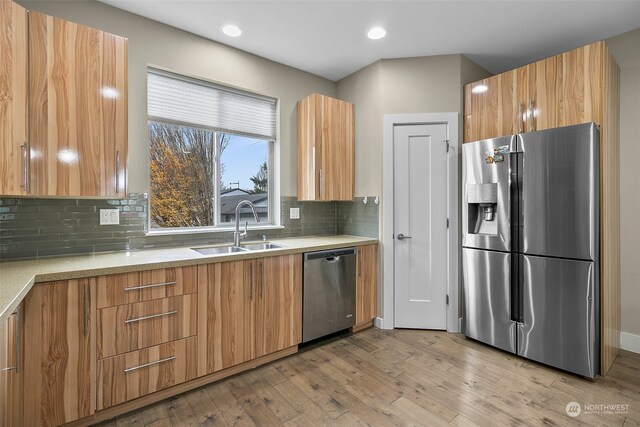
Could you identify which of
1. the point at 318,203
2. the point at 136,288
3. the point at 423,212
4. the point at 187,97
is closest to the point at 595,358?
the point at 423,212

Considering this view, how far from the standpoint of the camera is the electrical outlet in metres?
2.23

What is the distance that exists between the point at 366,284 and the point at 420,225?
824 millimetres

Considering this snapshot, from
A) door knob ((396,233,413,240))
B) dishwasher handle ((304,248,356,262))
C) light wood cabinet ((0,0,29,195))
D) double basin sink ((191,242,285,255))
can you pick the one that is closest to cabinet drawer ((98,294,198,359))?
double basin sink ((191,242,285,255))

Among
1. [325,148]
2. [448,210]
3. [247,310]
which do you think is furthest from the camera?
[325,148]

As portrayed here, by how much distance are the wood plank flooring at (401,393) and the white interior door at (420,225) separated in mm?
495

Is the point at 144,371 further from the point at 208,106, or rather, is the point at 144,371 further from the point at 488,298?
the point at 488,298

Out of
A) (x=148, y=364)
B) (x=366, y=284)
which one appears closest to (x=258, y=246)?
(x=366, y=284)

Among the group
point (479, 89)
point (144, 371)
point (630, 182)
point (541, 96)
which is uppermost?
point (479, 89)

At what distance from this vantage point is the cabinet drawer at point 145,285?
1.73m

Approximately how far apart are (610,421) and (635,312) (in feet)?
4.48

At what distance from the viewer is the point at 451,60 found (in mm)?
3068

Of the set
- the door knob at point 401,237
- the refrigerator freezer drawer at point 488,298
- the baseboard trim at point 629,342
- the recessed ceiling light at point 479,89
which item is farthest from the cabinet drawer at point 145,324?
the baseboard trim at point 629,342

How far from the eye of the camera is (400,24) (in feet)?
8.38

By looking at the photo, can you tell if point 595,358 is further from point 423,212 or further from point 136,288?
point 136,288
